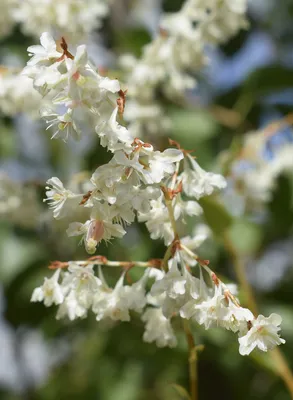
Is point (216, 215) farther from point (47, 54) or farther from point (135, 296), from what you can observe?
point (47, 54)

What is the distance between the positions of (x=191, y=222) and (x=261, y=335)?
901 mm

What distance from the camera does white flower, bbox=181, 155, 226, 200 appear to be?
80 cm

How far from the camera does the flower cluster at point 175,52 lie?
129 centimetres

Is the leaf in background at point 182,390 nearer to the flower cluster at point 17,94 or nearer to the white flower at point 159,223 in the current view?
the white flower at point 159,223

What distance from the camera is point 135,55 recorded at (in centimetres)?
175

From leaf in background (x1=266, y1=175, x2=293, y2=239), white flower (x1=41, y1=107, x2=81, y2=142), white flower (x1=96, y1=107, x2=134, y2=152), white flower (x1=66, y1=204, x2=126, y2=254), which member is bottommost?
leaf in background (x1=266, y1=175, x2=293, y2=239)

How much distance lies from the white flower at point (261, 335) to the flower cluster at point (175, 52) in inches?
30.0

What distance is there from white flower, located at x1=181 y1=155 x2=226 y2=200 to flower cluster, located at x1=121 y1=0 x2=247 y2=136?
22.3 inches

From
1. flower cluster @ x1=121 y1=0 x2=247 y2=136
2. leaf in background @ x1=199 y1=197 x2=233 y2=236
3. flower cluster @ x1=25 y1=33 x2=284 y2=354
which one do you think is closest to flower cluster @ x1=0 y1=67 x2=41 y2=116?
flower cluster @ x1=121 y1=0 x2=247 y2=136

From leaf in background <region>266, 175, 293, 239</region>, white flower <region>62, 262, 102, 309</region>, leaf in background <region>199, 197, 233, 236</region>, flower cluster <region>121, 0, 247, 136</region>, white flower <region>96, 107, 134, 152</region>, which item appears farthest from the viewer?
leaf in background <region>266, 175, 293, 239</region>

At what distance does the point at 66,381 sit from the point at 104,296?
6.00 ft

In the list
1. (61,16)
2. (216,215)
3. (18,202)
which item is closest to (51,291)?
(216,215)

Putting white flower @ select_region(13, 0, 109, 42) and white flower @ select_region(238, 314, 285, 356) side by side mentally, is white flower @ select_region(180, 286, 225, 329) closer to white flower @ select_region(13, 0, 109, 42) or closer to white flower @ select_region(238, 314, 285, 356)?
white flower @ select_region(238, 314, 285, 356)

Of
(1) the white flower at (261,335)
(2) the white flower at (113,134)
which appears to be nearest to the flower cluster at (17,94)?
(2) the white flower at (113,134)
